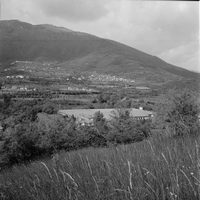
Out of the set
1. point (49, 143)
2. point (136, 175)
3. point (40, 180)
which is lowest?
point (49, 143)

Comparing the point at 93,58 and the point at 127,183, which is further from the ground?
the point at 93,58

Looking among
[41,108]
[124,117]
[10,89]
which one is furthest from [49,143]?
[10,89]

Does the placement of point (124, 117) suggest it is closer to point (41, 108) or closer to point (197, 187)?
point (197, 187)

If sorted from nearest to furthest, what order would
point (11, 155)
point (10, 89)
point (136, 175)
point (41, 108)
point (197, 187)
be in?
point (197, 187)
point (136, 175)
point (11, 155)
point (41, 108)
point (10, 89)

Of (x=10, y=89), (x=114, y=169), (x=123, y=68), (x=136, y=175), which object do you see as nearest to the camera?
(x=136, y=175)

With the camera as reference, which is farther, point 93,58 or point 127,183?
point 93,58

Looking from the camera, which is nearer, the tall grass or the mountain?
the tall grass

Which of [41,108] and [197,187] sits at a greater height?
[197,187]

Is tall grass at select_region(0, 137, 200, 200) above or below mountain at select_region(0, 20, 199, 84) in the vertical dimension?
below

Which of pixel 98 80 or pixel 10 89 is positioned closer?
pixel 10 89

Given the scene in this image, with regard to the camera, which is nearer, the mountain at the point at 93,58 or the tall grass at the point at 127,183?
the tall grass at the point at 127,183

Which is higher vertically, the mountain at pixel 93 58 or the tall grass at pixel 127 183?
the mountain at pixel 93 58
